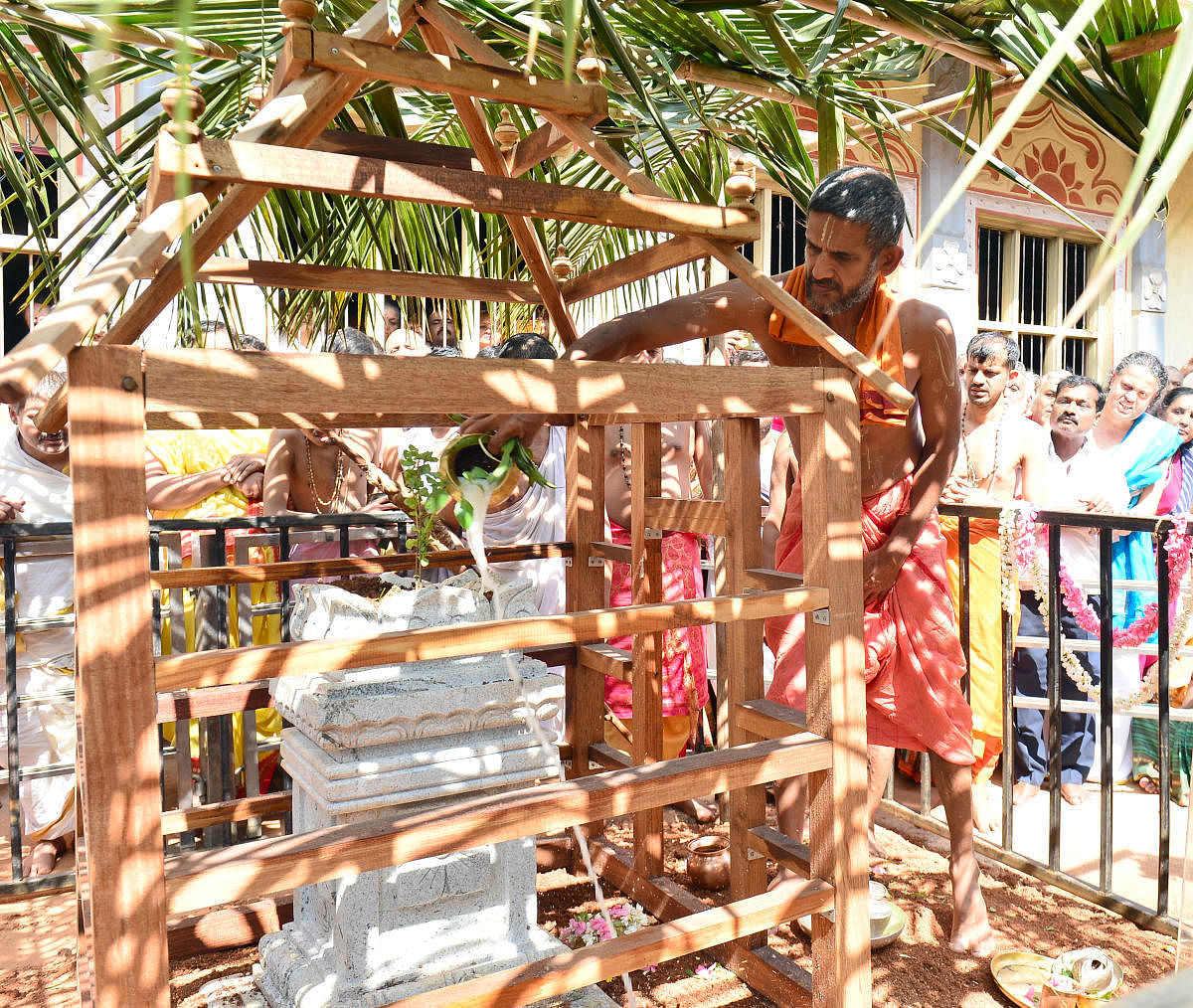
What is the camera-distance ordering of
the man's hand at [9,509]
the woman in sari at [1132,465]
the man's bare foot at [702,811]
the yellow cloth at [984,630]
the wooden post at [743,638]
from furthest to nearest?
1. the woman in sari at [1132,465]
2. the yellow cloth at [984,630]
3. the man's bare foot at [702,811]
4. the man's hand at [9,509]
5. the wooden post at [743,638]

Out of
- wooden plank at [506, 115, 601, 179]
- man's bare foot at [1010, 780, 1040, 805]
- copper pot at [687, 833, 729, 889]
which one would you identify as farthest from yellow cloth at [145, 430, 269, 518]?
man's bare foot at [1010, 780, 1040, 805]

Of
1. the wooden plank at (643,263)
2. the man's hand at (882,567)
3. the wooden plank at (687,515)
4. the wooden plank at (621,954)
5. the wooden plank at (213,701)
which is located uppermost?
the wooden plank at (643,263)

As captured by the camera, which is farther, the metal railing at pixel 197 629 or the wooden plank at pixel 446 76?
the metal railing at pixel 197 629

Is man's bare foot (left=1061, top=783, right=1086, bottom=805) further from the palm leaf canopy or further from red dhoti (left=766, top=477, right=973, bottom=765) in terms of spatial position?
the palm leaf canopy

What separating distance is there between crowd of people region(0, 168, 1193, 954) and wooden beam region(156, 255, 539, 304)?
0.18 metres

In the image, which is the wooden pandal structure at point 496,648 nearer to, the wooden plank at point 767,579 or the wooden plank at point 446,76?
the wooden plank at point 767,579

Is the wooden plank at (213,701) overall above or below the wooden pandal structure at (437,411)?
below

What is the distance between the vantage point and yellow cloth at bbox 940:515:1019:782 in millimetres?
3279

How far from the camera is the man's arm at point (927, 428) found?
204 centimetres

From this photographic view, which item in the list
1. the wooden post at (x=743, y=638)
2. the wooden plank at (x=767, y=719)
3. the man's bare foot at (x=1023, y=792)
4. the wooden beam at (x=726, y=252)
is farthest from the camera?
the man's bare foot at (x=1023, y=792)

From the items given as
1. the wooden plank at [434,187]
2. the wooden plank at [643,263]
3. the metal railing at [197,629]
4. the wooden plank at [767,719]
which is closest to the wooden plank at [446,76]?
the wooden plank at [434,187]

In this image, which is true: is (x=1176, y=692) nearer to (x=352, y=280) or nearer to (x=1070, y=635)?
(x=1070, y=635)

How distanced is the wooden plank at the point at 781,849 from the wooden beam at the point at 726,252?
783mm

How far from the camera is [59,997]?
6.55 ft
